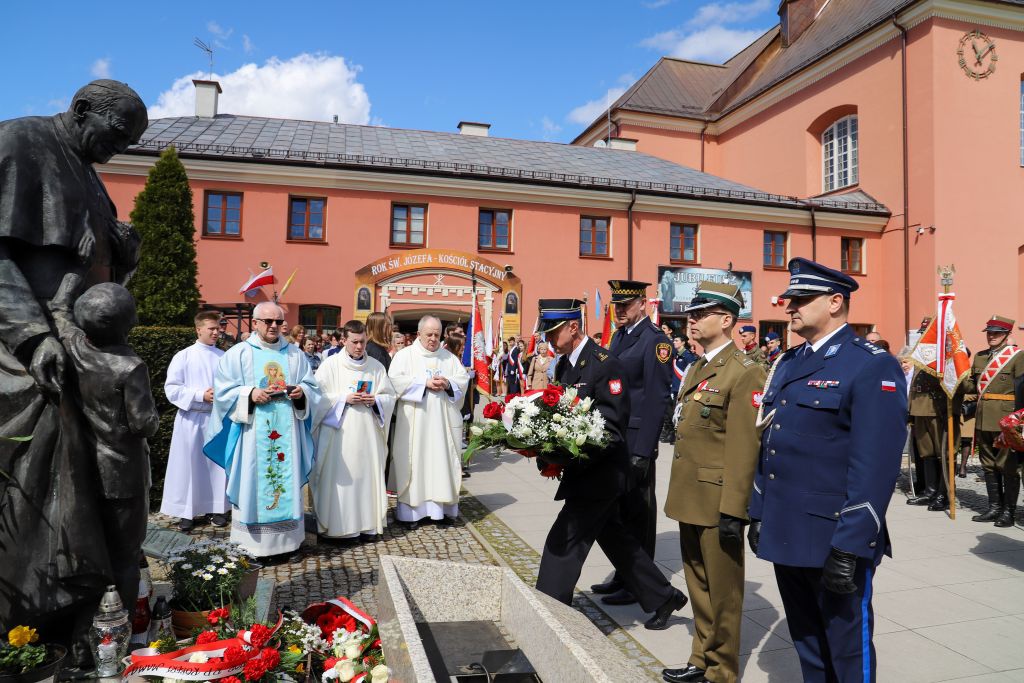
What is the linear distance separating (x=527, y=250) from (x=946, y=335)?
14.5 m

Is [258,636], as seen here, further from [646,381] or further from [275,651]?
[646,381]

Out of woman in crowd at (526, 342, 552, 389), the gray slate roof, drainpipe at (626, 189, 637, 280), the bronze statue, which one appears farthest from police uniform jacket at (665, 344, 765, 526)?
drainpipe at (626, 189, 637, 280)

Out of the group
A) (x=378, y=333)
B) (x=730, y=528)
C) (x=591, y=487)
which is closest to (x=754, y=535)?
(x=730, y=528)

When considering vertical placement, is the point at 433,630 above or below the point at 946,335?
below

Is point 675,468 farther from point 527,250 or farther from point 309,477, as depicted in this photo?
point 527,250

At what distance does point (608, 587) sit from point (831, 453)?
8.47 ft

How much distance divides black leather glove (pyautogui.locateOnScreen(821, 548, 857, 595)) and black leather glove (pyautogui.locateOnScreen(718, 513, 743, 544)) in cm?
68

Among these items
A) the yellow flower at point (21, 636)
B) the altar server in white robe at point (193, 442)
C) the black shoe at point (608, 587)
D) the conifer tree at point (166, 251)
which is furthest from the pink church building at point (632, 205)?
the yellow flower at point (21, 636)

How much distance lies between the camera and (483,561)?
598 centimetres

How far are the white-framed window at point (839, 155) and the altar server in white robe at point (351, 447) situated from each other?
992 inches

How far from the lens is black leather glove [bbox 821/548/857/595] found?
Answer: 2.80 metres

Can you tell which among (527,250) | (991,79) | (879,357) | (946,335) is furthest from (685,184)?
(879,357)

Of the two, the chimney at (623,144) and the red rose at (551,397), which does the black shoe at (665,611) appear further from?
the chimney at (623,144)

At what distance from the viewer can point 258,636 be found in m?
2.89
